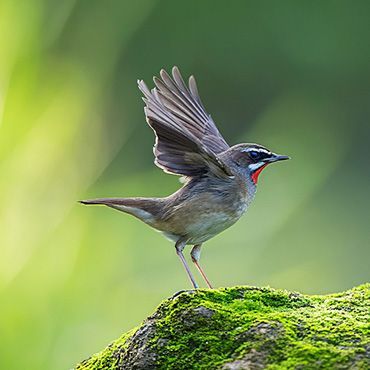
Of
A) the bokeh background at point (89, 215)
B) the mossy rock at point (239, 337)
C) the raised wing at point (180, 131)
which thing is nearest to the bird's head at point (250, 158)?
the raised wing at point (180, 131)

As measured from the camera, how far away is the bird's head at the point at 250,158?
16.5 feet

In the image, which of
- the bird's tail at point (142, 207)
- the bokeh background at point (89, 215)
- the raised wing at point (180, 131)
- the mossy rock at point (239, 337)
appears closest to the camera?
the mossy rock at point (239, 337)

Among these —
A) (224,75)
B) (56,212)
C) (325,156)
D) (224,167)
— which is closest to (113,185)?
(56,212)

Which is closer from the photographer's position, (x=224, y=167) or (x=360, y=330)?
(x=360, y=330)

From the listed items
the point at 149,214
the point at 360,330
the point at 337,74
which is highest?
the point at 337,74

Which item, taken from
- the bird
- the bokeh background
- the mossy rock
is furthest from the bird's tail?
the mossy rock

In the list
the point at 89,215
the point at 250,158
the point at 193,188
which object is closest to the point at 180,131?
the point at 193,188

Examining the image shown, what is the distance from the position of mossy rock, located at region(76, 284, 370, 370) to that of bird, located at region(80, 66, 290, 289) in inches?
33.7

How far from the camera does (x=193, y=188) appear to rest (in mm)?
4777

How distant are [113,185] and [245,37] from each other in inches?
293

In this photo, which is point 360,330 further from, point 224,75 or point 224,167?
point 224,75

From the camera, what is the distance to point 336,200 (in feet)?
32.2

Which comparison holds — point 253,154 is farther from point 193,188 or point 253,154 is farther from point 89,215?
point 89,215

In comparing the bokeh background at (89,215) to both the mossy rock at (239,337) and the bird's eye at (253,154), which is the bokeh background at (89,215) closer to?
the bird's eye at (253,154)
